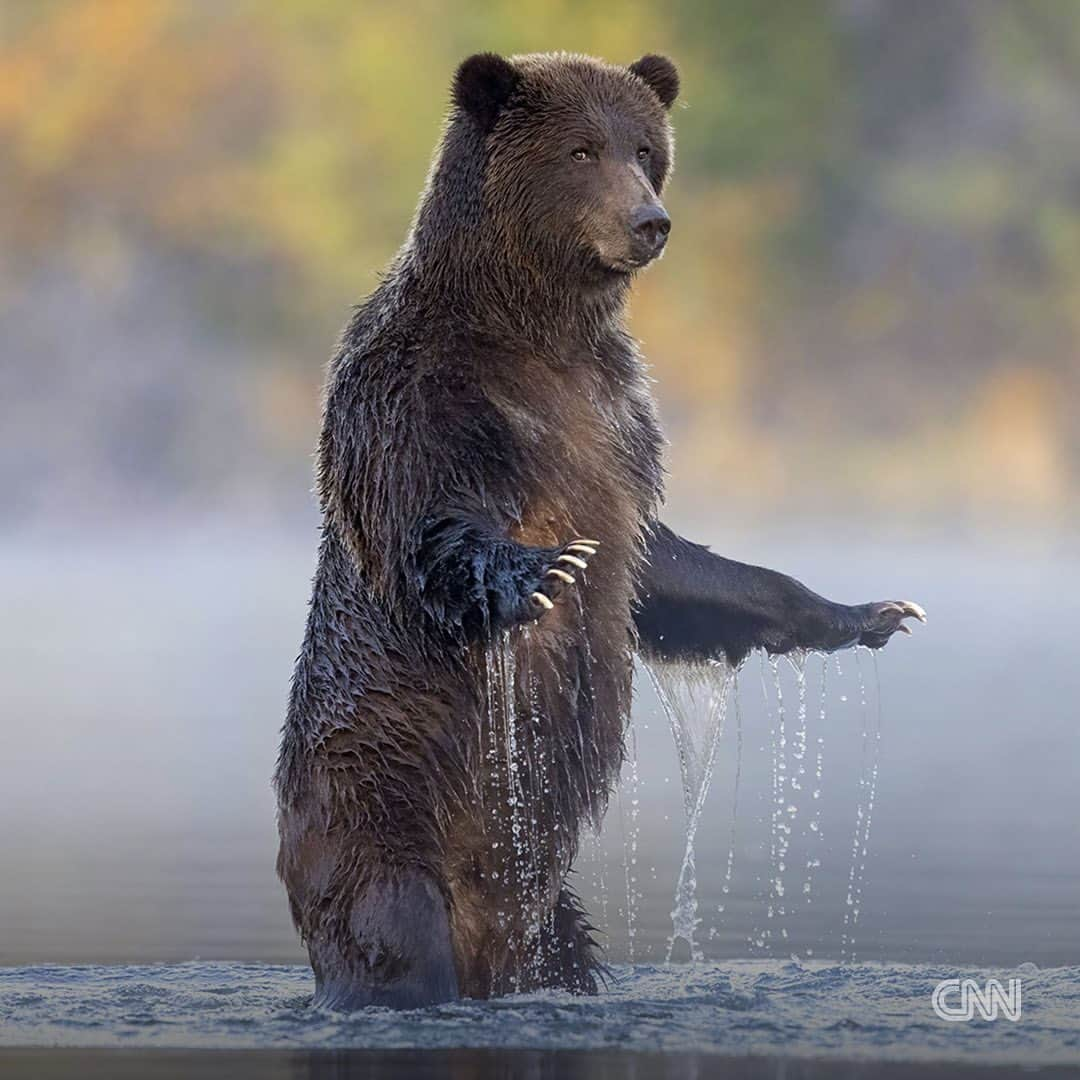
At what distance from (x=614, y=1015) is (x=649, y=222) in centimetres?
264

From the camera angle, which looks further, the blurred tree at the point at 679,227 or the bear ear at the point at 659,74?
the blurred tree at the point at 679,227

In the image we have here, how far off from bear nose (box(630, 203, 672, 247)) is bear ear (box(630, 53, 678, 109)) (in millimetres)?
854

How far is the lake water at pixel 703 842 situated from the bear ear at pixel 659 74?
2.56 m

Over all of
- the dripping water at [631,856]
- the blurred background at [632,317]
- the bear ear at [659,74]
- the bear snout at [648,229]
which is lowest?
the dripping water at [631,856]

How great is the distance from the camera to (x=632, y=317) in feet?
150

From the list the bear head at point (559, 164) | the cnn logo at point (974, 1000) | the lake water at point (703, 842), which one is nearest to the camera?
the cnn logo at point (974, 1000)

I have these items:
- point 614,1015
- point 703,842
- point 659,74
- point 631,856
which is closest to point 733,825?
point 703,842

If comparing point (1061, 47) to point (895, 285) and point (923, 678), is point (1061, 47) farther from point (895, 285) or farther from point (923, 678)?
point (923, 678)

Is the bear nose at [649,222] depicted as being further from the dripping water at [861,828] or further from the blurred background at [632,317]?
the blurred background at [632,317]

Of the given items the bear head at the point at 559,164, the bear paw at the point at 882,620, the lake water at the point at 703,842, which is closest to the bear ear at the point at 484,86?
the bear head at the point at 559,164

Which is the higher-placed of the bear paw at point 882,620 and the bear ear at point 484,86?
the bear ear at point 484,86

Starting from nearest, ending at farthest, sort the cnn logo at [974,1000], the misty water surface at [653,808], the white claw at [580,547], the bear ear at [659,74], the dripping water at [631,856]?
the white claw at [580,547]
the cnn logo at [974,1000]
the bear ear at [659,74]
the dripping water at [631,856]
the misty water surface at [653,808]

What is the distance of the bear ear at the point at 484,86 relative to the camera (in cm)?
936

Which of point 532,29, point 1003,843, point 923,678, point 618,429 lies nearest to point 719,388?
point 532,29
